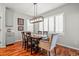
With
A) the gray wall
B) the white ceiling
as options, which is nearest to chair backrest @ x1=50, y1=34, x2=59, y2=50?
the gray wall

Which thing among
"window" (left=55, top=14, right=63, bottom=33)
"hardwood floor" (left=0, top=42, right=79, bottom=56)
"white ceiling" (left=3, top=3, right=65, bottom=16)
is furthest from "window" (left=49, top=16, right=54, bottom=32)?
"hardwood floor" (left=0, top=42, right=79, bottom=56)

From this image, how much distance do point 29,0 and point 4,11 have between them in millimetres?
703

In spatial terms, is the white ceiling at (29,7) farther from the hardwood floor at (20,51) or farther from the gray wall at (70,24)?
the hardwood floor at (20,51)

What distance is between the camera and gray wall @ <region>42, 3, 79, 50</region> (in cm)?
202

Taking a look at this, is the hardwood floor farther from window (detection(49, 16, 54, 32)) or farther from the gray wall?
window (detection(49, 16, 54, 32))

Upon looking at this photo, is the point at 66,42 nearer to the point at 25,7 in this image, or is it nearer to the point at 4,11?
the point at 25,7

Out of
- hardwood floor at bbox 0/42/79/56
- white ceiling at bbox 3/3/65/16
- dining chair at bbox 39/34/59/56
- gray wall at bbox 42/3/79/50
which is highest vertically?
white ceiling at bbox 3/3/65/16

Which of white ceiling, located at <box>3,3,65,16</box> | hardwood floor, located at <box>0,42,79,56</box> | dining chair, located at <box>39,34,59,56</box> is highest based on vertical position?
white ceiling, located at <box>3,3,65,16</box>

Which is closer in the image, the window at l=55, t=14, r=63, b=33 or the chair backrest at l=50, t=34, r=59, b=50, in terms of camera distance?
the window at l=55, t=14, r=63, b=33

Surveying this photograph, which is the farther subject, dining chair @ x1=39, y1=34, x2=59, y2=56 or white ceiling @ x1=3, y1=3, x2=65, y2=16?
dining chair @ x1=39, y1=34, x2=59, y2=56

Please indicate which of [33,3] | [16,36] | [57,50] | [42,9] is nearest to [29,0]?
[33,3]

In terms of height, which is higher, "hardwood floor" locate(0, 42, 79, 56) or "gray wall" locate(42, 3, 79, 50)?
"gray wall" locate(42, 3, 79, 50)

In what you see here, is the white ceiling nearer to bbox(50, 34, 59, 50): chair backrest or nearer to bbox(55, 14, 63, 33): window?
bbox(55, 14, 63, 33): window

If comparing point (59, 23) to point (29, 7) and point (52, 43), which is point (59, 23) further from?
point (29, 7)
